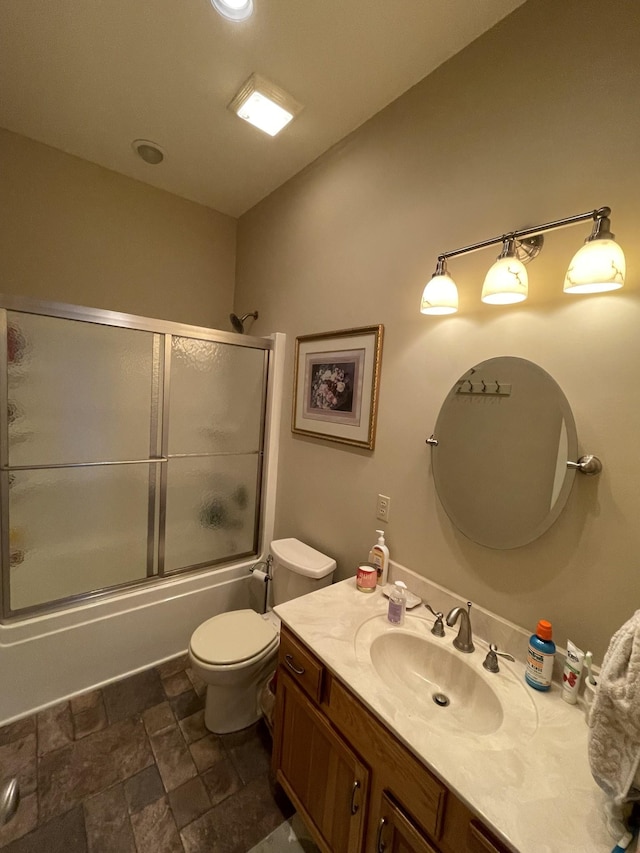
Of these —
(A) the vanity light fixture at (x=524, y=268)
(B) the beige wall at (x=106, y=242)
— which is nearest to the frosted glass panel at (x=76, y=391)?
(B) the beige wall at (x=106, y=242)

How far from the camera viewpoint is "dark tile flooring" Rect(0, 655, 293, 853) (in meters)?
1.18

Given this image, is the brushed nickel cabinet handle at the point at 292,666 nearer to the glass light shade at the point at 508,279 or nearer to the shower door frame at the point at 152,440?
the shower door frame at the point at 152,440

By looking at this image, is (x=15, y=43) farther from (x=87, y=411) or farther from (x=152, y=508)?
(x=152, y=508)

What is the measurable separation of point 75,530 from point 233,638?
1.02 metres

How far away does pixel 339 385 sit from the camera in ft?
5.78

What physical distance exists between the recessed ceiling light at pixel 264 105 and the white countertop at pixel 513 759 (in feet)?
6.98

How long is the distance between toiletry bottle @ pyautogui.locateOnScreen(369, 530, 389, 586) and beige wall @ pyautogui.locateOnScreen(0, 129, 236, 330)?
203 cm

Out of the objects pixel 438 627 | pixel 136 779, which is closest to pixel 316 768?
pixel 438 627

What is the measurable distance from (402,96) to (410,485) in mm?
1632

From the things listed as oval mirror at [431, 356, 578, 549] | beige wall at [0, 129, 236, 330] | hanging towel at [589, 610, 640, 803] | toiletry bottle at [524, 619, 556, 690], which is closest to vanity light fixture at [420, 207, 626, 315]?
oval mirror at [431, 356, 578, 549]

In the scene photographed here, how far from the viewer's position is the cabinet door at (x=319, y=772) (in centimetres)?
96

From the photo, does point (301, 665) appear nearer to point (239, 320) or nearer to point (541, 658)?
point (541, 658)

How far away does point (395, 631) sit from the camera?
1197mm

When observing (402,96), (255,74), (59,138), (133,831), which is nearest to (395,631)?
(133,831)
